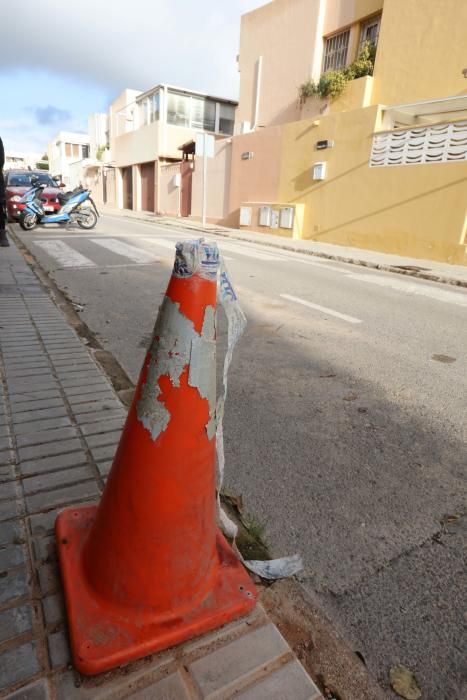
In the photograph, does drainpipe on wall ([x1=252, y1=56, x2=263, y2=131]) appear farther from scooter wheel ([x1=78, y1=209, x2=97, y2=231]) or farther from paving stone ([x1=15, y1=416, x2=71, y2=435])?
paving stone ([x1=15, y1=416, x2=71, y2=435])

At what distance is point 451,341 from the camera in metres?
4.82

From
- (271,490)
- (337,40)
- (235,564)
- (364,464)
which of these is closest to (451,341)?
(364,464)

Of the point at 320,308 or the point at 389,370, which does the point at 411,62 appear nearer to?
the point at 320,308

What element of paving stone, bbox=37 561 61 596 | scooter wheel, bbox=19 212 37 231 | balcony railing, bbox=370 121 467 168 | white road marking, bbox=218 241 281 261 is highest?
balcony railing, bbox=370 121 467 168

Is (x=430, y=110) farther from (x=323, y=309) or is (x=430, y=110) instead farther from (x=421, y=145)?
(x=323, y=309)

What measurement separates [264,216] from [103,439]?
49.8 ft

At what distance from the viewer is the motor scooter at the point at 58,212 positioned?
11891mm

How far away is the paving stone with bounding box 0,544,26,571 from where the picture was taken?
156 cm

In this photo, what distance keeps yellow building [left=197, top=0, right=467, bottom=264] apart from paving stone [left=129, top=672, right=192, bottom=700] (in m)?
11.2

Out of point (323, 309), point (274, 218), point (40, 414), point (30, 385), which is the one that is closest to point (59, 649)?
point (40, 414)

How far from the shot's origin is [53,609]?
1.41 meters

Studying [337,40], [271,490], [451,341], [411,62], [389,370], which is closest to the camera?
[271,490]

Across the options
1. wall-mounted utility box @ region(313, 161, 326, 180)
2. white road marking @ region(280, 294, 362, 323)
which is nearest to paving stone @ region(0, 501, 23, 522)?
white road marking @ region(280, 294, 362, 323)

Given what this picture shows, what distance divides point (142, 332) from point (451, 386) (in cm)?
276
